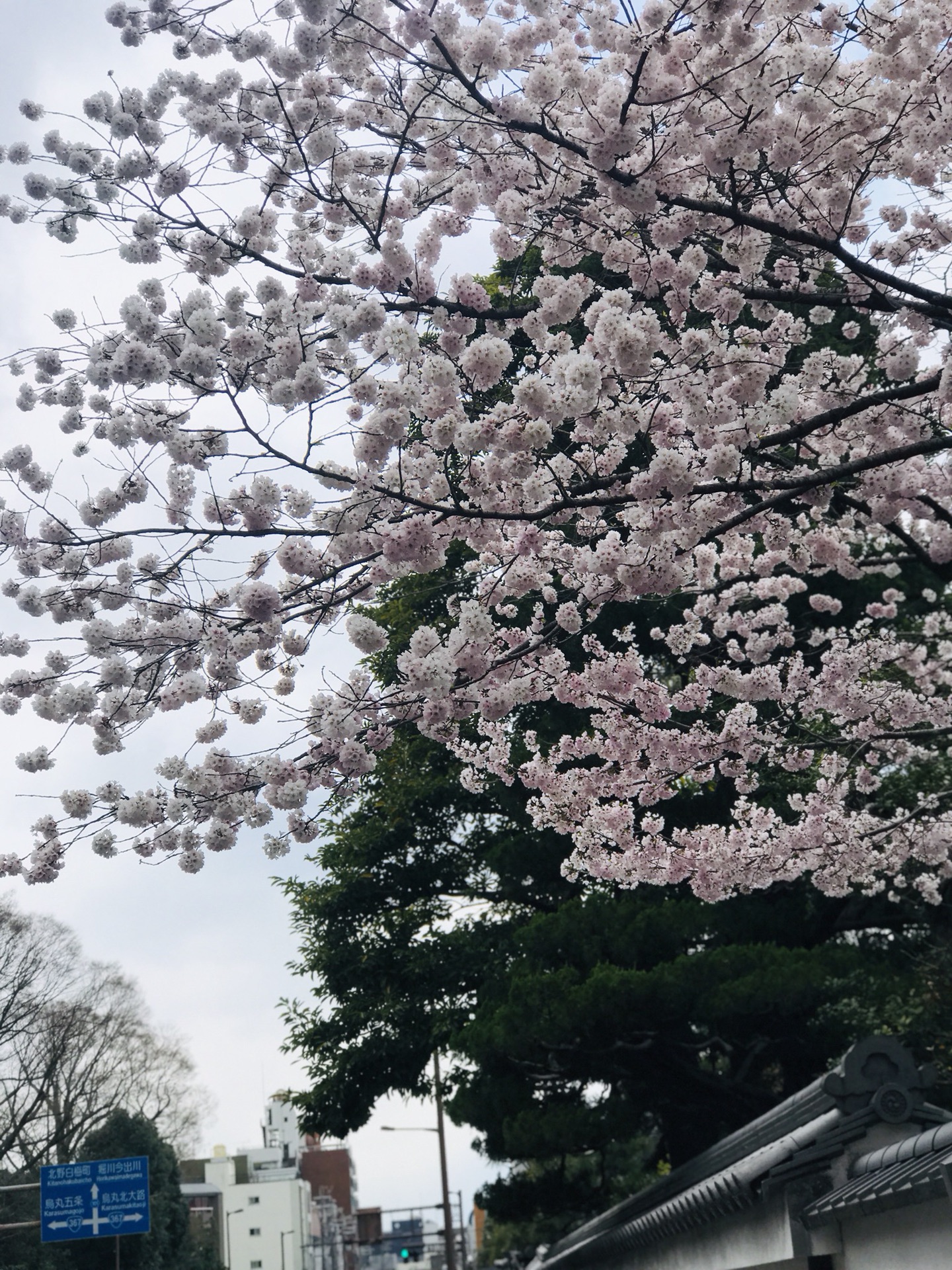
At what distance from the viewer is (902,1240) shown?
475cm

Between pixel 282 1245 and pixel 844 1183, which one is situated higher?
pixel 844 1183

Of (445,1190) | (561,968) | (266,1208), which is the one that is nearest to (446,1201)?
(445,1190)

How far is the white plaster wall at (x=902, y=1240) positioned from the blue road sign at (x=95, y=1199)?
18.8m

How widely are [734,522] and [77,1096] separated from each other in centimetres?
3064

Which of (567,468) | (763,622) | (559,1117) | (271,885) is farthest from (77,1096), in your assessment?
(567,468)

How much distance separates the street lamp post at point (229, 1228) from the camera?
5569 centimetres

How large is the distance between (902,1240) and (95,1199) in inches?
784

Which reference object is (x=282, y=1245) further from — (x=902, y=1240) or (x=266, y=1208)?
(x=902, y=1240)

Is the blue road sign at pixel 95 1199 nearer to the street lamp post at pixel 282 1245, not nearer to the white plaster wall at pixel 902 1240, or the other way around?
the white plaster wall at pixel 902 1240

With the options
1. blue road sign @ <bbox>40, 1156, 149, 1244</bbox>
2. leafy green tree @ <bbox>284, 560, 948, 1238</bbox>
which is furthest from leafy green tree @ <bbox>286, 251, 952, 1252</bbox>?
blue road sign @ <bbox>40, 1156, 149, 1244</bbox>

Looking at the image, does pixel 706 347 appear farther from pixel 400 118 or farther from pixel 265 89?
pixel 265 89

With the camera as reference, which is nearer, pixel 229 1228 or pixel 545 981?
pixel 545 981

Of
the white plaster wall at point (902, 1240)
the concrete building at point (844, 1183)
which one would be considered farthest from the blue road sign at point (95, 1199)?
the white plaster wall at point (902, 1240)

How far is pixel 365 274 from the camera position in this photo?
205 inches
